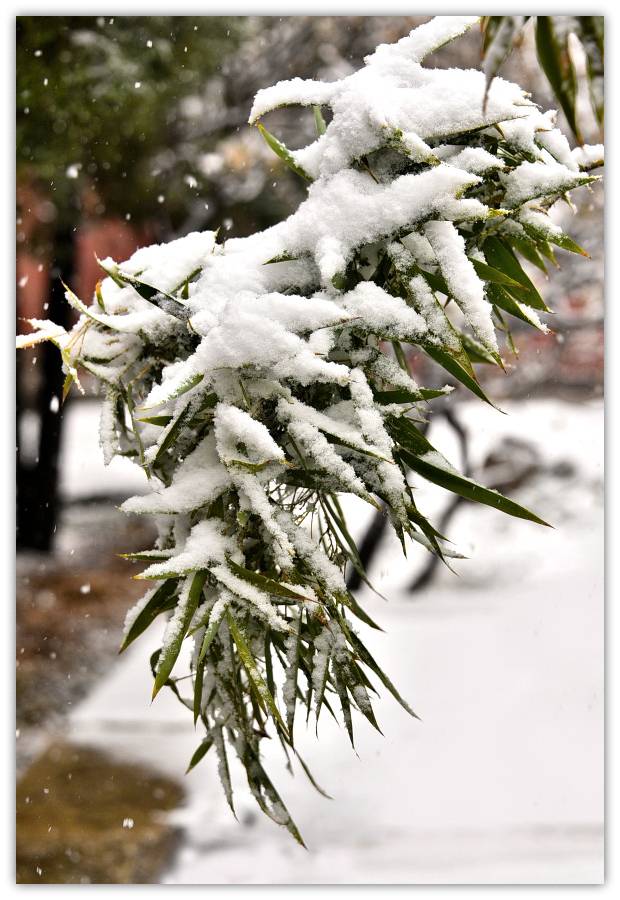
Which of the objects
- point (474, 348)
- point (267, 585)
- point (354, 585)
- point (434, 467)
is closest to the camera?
point (267, 585)

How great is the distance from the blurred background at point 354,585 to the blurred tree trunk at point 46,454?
0.02 m

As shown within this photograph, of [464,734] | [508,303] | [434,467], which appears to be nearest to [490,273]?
[508,303]

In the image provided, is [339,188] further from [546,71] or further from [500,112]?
[546,71]

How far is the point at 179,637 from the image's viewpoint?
789 mm

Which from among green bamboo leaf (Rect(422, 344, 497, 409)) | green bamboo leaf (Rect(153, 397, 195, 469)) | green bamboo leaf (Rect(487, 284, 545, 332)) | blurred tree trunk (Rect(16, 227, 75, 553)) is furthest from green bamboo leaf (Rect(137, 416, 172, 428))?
blurred tree trunk (Rect(16, 227, 75, 553))

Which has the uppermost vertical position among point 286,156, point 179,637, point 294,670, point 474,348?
point 286,156

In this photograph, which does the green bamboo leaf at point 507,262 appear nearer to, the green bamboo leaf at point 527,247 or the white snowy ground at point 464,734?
the green bamboo leaf at point 527,247

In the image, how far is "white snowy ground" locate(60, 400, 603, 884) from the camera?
8.32 ft

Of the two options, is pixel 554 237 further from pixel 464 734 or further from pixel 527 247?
pixel 464 734

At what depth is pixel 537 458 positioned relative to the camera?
4762 millimetres

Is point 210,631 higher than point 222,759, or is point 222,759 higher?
point 210,631

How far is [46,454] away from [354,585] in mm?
1859

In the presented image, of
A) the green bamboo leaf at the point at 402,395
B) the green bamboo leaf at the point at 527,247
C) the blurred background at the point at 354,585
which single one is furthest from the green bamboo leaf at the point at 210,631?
the blurred background at the point at 354,585

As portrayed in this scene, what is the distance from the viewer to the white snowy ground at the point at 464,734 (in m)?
2.54
